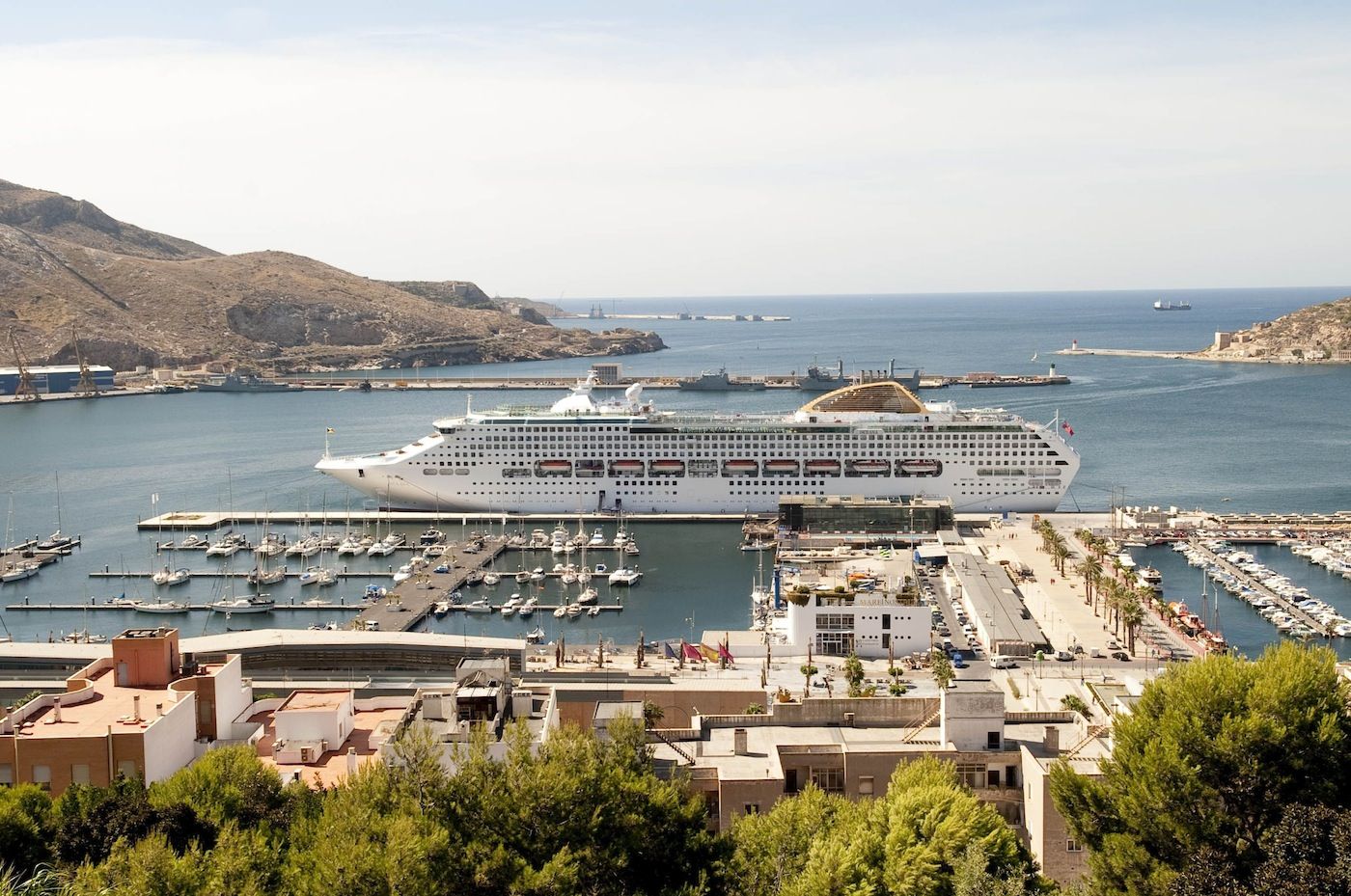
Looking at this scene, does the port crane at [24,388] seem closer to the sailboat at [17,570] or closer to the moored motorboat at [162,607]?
the sailboat at [17,570]

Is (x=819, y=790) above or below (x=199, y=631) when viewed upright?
above

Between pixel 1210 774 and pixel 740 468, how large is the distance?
1509 inches

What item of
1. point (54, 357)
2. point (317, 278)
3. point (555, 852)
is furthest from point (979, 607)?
point (317, 278)

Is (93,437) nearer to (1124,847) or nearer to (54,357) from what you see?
(54,357)

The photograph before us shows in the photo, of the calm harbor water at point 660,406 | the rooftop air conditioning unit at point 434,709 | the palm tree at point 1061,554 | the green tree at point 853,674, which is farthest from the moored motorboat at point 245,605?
the rooftop air conditioning unit at point 434,709

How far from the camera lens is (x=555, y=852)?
518 inches

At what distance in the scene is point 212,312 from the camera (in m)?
140

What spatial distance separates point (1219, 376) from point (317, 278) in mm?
100380

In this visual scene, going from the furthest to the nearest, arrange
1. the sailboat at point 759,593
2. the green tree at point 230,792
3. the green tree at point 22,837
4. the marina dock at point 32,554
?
the marina dock at point 32,554 < the sailboat at point 759,593 < the green tree at point 230,792 < the green tree at point 22,837

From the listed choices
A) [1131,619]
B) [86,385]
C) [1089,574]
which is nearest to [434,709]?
[1131,619]

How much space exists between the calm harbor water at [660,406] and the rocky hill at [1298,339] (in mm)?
6249

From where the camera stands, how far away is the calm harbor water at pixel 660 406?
129ft

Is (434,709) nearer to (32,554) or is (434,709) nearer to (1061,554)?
(1061,554)

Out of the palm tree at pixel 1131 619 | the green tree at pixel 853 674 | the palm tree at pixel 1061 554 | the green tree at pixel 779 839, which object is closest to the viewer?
the green tree at pixel 779 839
